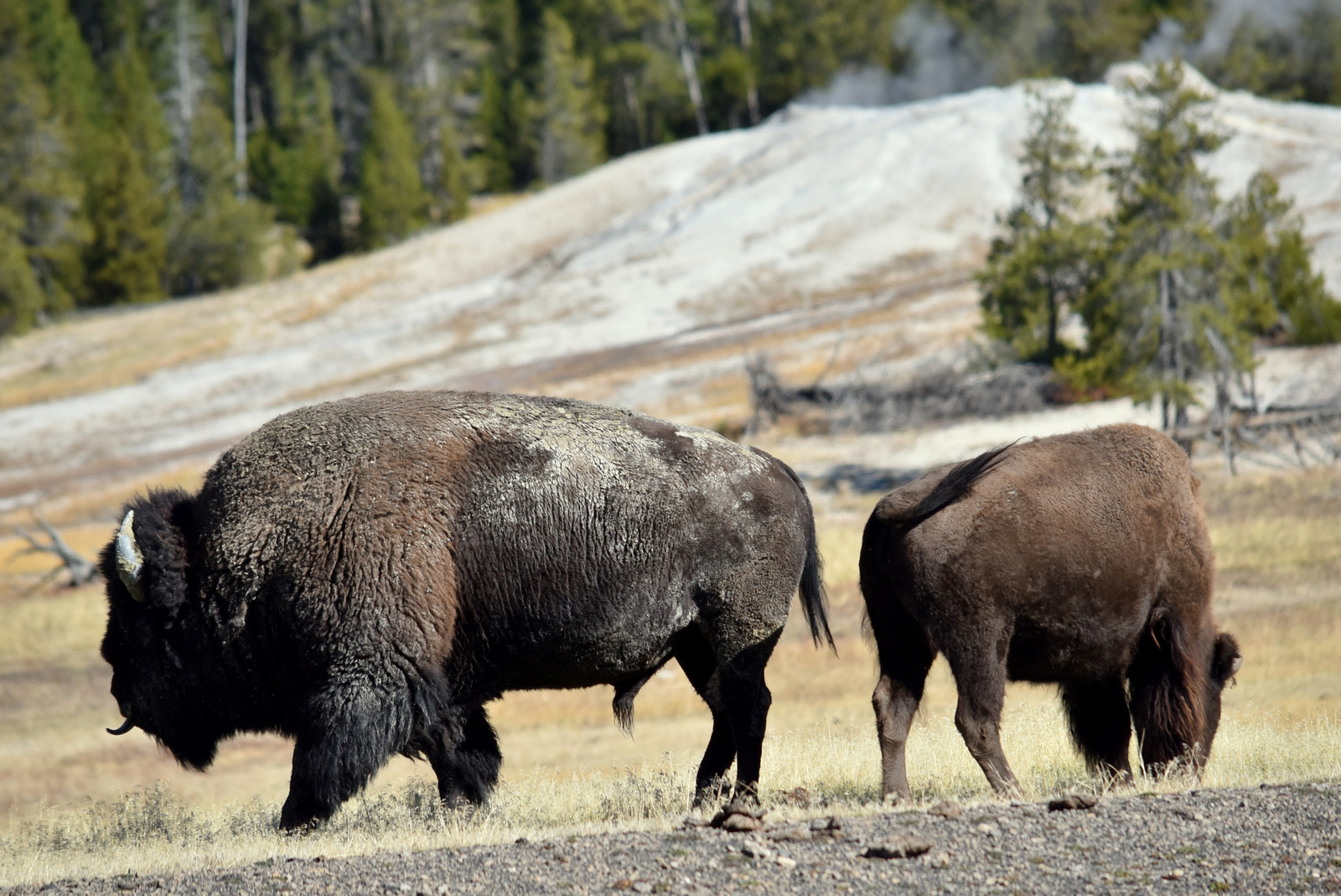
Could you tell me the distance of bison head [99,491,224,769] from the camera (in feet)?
24.2

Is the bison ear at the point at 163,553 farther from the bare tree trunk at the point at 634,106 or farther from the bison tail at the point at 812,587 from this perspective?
the bare tree trunk at the point at 634,106

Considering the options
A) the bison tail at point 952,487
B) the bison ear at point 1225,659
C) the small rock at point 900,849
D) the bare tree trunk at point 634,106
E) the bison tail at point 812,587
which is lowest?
the bison ear at point 1225,659

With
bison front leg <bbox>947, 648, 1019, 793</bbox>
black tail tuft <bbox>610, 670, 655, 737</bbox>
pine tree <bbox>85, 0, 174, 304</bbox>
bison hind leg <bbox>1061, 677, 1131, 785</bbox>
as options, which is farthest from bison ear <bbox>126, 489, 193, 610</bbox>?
pine tree <bbox>85, 0, 174, 304</bbox>

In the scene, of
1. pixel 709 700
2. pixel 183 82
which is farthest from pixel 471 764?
pixel 183 82

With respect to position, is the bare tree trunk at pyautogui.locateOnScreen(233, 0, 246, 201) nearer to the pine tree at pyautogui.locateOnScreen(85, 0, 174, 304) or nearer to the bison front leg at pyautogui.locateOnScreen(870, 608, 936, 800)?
the pine tree at pyautogui.locateOnScreen(85, 0, 174, 304)

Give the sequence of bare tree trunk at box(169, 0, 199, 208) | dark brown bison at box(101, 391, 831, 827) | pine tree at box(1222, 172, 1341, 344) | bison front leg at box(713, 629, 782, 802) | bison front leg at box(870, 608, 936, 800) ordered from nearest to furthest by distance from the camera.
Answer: dark brown bison at box(101, 391, 831, 827), bison front leg at box(870, 608, 936, 800), bison front leg at box(713, 629, 782, 802), pine tree at box(1222, 172, 1341, 344), bare tree trunk at box(169, 0, 199, 208)

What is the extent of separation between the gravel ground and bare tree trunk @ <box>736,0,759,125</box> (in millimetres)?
85720

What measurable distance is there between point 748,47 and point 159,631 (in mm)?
92202

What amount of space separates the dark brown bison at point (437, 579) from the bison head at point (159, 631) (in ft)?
0.05

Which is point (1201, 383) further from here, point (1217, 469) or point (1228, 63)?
point (1228, 63)

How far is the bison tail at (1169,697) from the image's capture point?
24.0 feet

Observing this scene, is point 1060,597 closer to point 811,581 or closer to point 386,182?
point 811,581

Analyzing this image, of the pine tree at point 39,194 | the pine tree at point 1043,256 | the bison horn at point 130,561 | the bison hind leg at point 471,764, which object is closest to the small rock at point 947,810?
the bison hind leg at point 471,764

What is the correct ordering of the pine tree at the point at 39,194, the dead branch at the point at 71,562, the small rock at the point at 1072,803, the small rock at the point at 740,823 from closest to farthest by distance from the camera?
the small rock at the point at 740,823 → the small rock at the point at 1072,803 → the dead branch at the point at 71,562 → the pine tree at the point at 39,194
